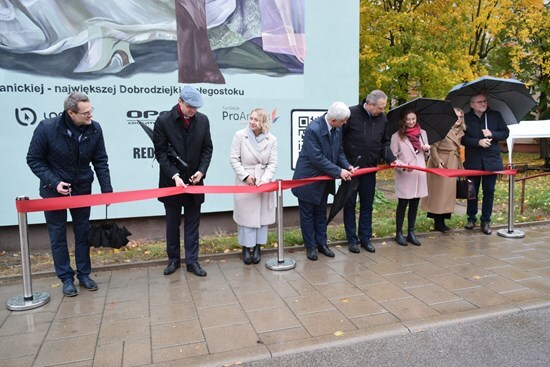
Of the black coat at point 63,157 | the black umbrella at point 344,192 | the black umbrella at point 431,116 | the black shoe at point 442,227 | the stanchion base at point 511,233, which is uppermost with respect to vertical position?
the black umbrella at point 431,116

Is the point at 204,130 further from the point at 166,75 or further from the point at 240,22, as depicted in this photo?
the point at 240,22

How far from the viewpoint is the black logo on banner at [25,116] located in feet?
19.1

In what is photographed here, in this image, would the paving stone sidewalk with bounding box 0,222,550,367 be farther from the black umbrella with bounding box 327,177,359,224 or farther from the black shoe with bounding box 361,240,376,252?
the black umbrella with bounding box 327,177,359,224

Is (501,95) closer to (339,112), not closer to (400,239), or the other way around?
(400,239)

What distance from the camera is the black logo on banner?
19.1ft

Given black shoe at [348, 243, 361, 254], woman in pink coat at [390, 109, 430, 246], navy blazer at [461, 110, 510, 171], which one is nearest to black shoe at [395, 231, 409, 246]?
woman in pink coat at [390, 109, 430, 246]

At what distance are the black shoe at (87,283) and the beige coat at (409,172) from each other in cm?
393

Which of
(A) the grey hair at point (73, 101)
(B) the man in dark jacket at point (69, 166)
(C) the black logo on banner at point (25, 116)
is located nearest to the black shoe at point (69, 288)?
(B) the man in dark jacket at point (69, 166)

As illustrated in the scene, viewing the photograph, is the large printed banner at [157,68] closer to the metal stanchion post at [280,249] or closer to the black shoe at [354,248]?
the black shoe at [354,248]

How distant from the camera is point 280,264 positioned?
527 cm

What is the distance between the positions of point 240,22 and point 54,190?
3.72m

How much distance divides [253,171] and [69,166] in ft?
6.38

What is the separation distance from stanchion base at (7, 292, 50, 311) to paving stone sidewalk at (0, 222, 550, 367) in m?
0.06

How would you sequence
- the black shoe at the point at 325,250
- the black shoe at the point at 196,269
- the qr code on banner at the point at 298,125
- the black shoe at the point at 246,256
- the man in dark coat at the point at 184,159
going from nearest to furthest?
1. the man in dark coat at the point at 184,159
2. the black shoe at the point at 196,269
3. the black shoe at the point at 246,256
4. the black shoe at the point at 325,250
5. the qr code on banner at the point at 298,125
